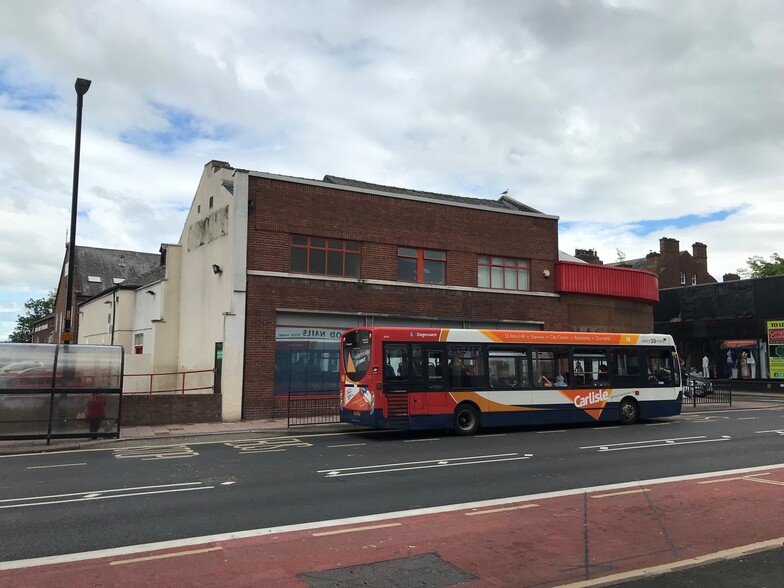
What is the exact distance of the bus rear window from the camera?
16.2 metres

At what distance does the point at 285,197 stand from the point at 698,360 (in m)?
30.9

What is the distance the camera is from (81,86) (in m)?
17.0

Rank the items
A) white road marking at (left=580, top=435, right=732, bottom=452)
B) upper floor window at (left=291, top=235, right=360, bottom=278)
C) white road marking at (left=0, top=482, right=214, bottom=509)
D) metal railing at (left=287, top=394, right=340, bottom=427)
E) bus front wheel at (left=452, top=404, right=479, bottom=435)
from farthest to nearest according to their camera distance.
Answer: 1. upper floor window at (left=291, top=235, right=360, bottom=278)
2. metal railing at (left=287, top=394, right=340, bottom=427)
3. bus front wheel at (left=452, top=404, right=479, bottom=435)
4. white road marking at (left=580, top=435, right=732, bottom=452)
5. white road marking at (left=0, top=482, right=214, bottom=509)

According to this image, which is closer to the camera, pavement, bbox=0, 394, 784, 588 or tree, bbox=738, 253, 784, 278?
pavement, bbox=0, 394, 784, 588

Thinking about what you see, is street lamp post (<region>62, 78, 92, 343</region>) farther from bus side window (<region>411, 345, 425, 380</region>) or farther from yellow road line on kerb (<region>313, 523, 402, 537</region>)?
yellow road line on kerb (<region>313, 523, 402, 537</region>)

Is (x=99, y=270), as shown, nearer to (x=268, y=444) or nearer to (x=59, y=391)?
(x=59, y=391)

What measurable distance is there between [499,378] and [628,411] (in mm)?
5034

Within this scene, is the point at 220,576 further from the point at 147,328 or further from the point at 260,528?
the point at 147,328

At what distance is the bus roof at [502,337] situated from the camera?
16.2m

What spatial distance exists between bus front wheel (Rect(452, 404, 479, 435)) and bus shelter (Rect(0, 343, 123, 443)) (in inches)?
339

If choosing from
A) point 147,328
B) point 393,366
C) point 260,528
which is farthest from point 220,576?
point 147,328

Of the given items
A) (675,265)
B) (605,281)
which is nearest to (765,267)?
(675,265)

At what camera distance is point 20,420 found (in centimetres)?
1427

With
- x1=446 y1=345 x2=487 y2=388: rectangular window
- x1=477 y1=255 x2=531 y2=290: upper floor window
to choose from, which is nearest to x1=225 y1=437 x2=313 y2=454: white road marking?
x1=446 y1=345 x2=487 y2=388: rectangular window
